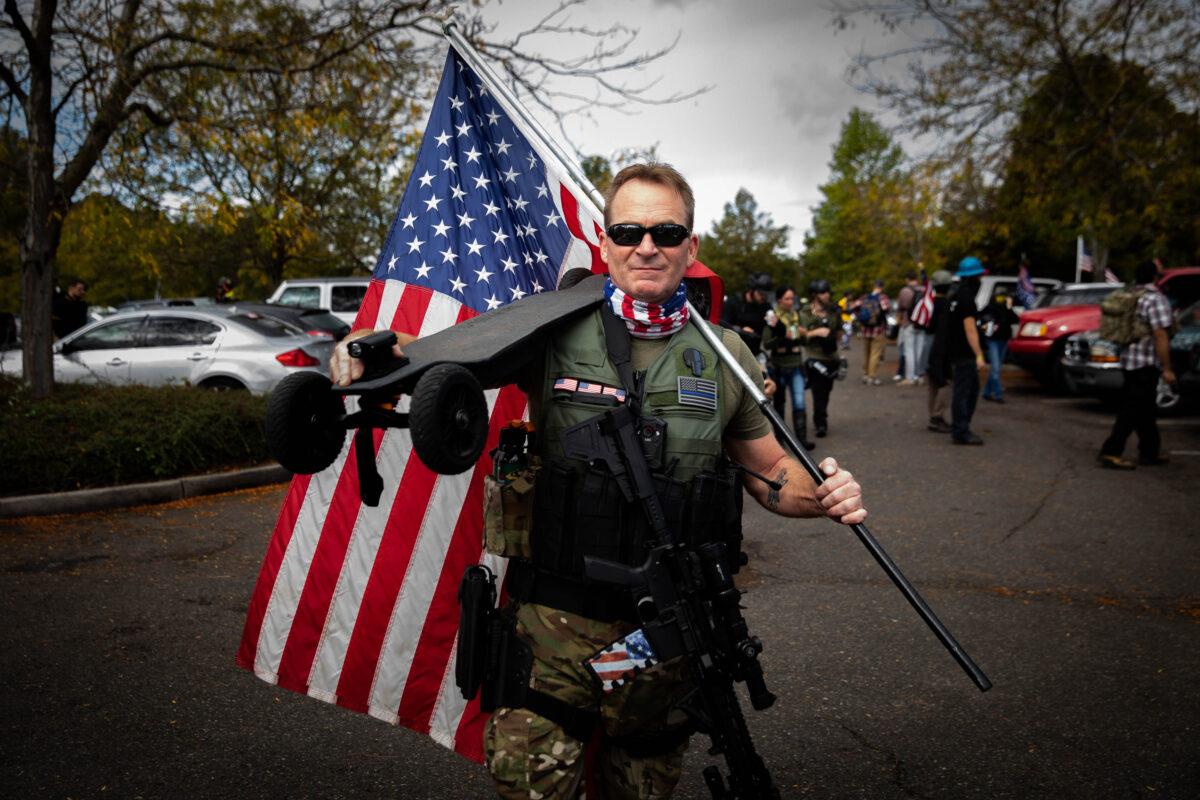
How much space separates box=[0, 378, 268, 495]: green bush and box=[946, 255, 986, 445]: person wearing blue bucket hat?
24.6ft

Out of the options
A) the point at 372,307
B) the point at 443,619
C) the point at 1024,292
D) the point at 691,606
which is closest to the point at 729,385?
the point at 691,606

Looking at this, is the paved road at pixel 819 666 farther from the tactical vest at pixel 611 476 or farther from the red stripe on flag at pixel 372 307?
the red stripe on flag at pixel 372 307

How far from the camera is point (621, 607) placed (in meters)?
2.10

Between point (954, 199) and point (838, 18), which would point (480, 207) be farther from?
point (954, 199)

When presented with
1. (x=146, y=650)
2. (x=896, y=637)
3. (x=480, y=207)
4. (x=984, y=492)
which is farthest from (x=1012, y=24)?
(x=146, y=650)

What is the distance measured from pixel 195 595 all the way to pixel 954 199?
17938 millimetres

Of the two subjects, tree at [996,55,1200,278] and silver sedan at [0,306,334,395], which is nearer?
silver sedan at [0,306,334,395]

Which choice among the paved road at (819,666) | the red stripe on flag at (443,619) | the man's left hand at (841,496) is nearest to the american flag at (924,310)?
the paved road at (819,666)

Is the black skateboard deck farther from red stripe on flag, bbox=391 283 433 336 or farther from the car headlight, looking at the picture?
the car headlight

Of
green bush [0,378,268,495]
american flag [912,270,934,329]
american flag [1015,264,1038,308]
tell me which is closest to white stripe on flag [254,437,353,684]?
green bush [0,378,268,495]

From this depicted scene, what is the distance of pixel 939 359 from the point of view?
9.84 metres

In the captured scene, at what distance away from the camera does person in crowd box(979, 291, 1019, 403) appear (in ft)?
45.7

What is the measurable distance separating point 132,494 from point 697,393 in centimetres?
647

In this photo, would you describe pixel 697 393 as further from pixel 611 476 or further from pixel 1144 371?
pixel 1144 371
